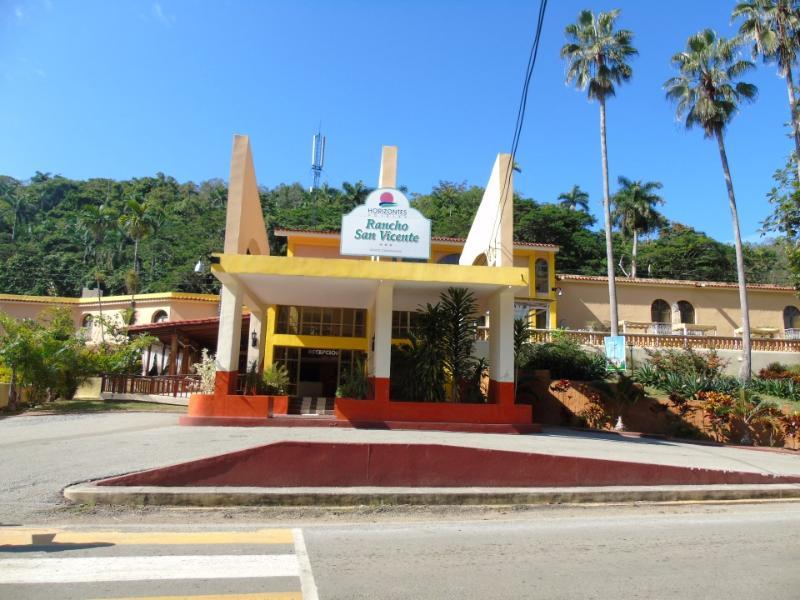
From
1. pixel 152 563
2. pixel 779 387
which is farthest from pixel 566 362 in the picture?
pixel 152 563

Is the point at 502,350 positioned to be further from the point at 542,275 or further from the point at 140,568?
the point at 542,275

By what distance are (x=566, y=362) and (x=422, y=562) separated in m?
14.1

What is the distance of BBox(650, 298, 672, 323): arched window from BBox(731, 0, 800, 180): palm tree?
38.0ft

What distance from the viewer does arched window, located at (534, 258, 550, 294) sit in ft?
102

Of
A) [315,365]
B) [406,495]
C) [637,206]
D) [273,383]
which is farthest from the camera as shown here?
[637,206]

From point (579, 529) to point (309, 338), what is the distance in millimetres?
14434

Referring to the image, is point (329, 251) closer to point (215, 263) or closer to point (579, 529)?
point (215, 263)

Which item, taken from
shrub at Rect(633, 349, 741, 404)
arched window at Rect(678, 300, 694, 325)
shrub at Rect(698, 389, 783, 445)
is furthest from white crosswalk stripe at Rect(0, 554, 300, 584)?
arched window at Rect(678, 300, 694, 325)

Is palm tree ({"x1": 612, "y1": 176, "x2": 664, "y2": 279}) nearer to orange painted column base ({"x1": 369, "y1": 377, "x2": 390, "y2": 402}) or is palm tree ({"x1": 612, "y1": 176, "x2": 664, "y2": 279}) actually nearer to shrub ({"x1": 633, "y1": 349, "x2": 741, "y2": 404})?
shrub ({"x1": 633, "y1": 349, "x2": 741, "y2": 404})

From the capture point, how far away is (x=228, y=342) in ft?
43.9

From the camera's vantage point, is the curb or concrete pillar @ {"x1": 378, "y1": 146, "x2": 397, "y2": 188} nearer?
the curb

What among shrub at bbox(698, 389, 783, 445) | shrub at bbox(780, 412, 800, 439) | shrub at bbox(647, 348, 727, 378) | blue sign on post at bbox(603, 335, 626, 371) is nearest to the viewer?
shrub at bbox(780, 412, 800, 439)

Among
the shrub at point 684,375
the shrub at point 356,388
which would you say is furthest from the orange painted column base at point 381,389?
the shrub at point 684,375

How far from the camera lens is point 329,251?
24.1m
